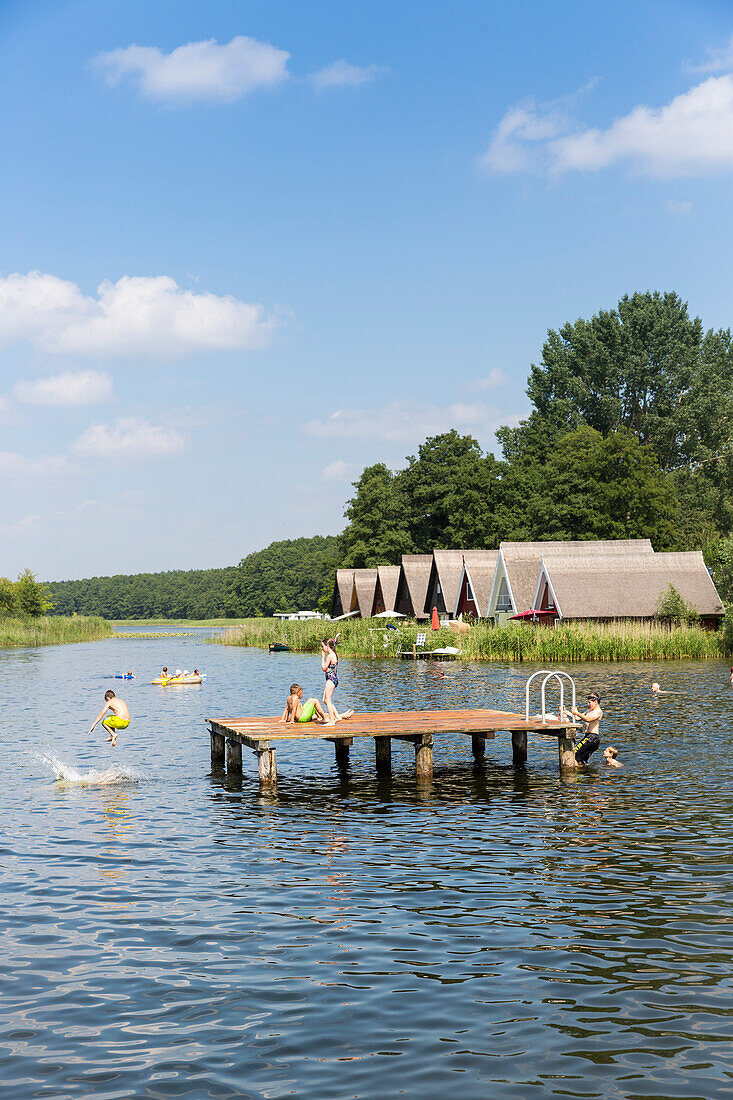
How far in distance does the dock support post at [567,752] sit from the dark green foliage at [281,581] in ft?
467

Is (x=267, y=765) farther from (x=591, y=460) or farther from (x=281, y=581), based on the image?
(x=281, y=581)

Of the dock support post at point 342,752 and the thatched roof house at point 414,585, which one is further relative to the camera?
the thatched roof house at point 414,585

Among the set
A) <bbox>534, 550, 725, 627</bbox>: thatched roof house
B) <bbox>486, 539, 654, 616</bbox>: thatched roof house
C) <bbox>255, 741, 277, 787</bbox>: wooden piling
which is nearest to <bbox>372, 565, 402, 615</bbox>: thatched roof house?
<bbox>486, 539, 654, 616</bbox>: thatched roof house

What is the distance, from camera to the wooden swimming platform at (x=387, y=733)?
20.7 metres

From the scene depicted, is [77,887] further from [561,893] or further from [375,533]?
[375,533]

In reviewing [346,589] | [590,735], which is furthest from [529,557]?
[590,735]

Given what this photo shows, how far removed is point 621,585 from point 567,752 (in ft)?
134

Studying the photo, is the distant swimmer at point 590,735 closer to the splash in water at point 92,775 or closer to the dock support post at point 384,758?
the dock support post at point 384,758

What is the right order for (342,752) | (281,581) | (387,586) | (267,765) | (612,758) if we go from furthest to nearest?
1. (281,581)
2. (387,586)
3. (342,752)
4. (612,758)
5. (267,765)

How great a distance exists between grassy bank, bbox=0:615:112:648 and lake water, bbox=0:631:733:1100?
69.2 m

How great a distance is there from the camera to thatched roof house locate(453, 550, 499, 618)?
236 ft

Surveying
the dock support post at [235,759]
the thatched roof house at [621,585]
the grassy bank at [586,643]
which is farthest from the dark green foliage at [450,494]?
the dock support post at [235,759]

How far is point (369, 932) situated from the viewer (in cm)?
1114

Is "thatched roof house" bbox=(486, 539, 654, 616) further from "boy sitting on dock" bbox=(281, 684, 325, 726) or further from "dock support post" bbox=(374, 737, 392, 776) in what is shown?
"boy sitting on dock" bbox=(281, 684, 325, 726)
